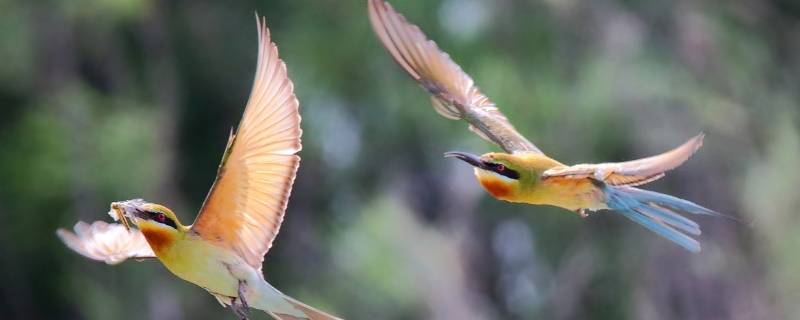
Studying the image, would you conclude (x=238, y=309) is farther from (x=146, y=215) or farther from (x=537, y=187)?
(x=537, y=187)

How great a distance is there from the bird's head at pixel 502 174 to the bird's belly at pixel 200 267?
29cm

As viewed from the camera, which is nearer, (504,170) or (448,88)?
(504,170)

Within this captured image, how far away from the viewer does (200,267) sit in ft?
5.17

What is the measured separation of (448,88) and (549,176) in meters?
0.32

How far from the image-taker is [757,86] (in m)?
5.25

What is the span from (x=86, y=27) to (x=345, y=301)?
115cm

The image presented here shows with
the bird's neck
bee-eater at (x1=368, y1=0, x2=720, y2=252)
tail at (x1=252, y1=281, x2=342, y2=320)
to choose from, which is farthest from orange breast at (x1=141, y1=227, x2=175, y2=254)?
bee-eater at (x1=368, y1=0, x2=720, y2=252)

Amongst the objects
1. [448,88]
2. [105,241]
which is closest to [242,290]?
[105,241]

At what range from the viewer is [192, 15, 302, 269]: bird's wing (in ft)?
5.01

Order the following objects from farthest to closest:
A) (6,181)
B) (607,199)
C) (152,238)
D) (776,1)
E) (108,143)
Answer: (776,1), (6,181), (108,143), (607,199), (152,238)

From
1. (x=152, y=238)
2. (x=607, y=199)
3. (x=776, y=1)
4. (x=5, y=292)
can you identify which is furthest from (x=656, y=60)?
(x=152, y=238)

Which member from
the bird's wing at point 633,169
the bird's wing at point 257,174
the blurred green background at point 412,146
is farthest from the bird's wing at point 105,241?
the blurred green background at point 412,146

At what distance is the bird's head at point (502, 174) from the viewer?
1.70 metres

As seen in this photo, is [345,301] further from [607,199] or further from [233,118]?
[607,199]
